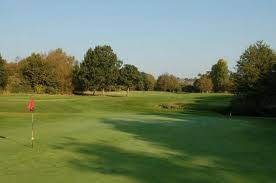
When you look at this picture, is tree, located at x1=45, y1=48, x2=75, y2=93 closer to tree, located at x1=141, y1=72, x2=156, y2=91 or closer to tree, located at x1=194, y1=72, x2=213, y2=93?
tree, located at x1=194, y1=72, x2=213, y2=93

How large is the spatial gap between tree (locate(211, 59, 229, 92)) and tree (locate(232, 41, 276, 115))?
69338 millimetres

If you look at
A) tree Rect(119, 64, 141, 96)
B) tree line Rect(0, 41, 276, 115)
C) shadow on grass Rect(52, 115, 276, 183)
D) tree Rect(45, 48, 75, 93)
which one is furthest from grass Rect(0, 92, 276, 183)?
tree Rect(45, 48, 75, 93)

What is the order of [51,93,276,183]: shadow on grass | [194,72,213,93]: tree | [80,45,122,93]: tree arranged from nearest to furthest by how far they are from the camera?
[51,93,276,183]: shadow on grass, [80,45,122,93]: tree, [194,72,213,93]: tree

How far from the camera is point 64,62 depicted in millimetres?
105562

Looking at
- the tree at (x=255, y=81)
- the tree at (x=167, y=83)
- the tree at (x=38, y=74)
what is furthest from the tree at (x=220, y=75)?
the tree at (x=255, y=81)

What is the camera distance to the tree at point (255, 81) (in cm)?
4241

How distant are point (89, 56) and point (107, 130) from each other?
72.4m

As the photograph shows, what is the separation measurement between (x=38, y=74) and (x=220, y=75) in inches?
1864

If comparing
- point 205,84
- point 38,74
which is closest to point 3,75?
point 38,74

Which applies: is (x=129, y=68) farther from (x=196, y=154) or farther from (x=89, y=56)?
(x=196, y=154)

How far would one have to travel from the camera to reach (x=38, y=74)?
318 ft

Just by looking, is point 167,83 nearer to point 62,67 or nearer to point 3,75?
point 62,67

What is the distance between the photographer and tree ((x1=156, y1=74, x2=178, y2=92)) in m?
144

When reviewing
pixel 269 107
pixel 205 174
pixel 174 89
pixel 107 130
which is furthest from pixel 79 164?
pixel 174 89
